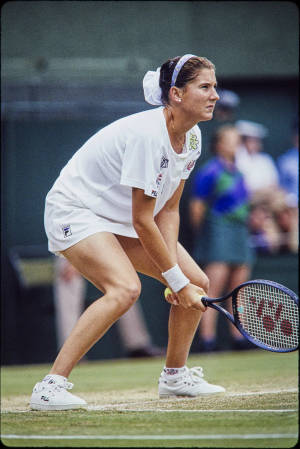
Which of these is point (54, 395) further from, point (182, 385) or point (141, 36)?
point (141, 36)

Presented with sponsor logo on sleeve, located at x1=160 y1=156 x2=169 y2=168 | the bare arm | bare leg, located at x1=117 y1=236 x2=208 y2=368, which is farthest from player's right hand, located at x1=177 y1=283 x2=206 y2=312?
the bare arm

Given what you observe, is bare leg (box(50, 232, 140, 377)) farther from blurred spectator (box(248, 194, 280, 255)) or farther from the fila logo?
blurred spectator (box(248, 194, 280, 255))

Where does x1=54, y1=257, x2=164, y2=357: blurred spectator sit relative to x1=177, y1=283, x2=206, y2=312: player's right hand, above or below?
below

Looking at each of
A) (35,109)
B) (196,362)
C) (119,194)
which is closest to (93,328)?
(119,194)

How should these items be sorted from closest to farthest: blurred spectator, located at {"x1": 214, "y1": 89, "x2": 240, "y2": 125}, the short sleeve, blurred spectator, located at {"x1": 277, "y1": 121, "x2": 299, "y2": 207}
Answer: the short sleeve → blurred spectator, located at {"x1": 214, "y1": 89, "x2": 240, "y2": 125} → blurred spectator, located at {"x1": 277, "y1": 121, "x2": 299, "y2": 207}

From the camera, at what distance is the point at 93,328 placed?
4.66m

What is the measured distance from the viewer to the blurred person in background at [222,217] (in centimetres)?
902

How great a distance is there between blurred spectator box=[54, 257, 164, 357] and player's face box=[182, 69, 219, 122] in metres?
4.34

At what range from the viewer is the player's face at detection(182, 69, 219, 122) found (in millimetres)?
4793

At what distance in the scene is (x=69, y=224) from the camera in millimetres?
4824

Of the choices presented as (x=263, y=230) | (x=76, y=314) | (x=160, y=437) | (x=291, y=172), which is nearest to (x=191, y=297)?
(x=160, y=437)

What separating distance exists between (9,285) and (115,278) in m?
4.53

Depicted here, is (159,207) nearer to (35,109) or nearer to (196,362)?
(196,362)

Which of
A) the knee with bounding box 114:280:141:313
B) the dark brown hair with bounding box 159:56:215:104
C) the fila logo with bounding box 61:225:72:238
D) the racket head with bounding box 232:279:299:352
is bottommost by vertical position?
the racket head with bounding box 232:279:299:352
